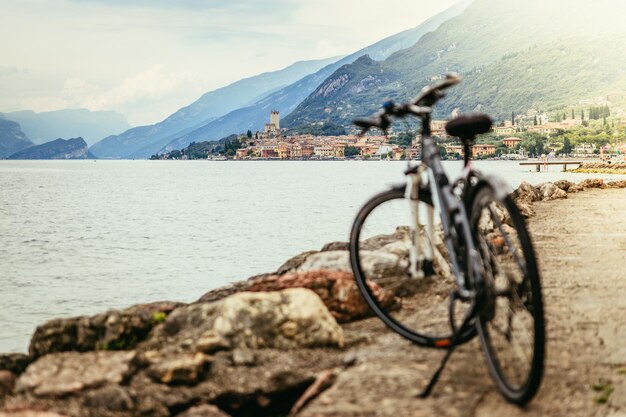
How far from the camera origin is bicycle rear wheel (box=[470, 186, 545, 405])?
129 inches

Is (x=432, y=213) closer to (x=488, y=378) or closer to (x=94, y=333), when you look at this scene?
(x=488, y=378)

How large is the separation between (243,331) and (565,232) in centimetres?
898

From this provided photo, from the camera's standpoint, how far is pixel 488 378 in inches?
158

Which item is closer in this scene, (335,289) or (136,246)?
(335,289)

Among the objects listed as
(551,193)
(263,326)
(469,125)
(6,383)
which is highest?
(469,125)

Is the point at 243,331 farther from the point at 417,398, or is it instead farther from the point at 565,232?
the point at 565,232

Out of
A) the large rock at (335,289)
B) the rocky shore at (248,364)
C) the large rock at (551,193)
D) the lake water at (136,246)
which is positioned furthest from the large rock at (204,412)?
the large rock at (551,193)

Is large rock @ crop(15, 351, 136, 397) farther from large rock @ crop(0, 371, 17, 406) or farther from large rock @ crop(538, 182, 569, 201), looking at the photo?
large rock @ crop(538, 182, 569, 201)

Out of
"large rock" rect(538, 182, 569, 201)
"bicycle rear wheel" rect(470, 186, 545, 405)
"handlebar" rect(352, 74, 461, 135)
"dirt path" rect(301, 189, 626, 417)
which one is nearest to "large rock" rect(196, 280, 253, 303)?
"dirt path" rect(301, 189, 626, 417)

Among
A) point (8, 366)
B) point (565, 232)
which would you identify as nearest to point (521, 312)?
point (8, 366)

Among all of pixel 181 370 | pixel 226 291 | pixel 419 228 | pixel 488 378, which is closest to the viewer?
pixel 488 378

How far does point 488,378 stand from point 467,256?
0.77 m

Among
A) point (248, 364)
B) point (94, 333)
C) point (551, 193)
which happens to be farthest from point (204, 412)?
point (551, 193)

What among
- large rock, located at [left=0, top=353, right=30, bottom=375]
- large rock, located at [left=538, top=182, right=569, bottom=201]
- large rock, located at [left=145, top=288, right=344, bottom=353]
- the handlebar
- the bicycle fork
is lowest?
large rock, located at [left=538, top=182, right=569, bottom=201]
